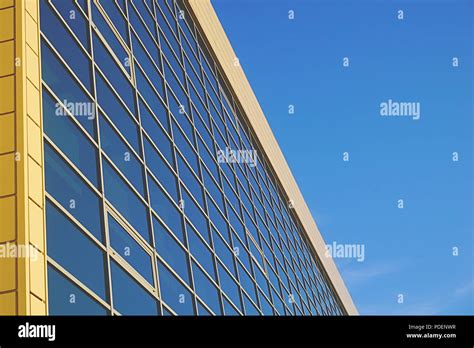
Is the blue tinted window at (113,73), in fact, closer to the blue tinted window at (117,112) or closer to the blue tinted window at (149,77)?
the blue tinted window at (117,112)

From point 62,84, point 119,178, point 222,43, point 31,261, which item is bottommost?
point 31,261

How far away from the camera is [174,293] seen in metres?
15.7

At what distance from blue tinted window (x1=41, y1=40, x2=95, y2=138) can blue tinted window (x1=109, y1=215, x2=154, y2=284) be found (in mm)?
1846

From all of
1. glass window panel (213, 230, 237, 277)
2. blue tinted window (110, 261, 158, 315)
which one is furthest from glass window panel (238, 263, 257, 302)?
blue tinted window (110, 261, 158, 315)

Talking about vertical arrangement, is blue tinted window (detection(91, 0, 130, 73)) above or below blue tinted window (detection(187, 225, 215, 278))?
above

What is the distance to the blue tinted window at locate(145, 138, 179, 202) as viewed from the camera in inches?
660

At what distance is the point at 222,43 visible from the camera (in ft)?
96.8

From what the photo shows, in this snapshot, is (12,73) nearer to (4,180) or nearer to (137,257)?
(4,180)

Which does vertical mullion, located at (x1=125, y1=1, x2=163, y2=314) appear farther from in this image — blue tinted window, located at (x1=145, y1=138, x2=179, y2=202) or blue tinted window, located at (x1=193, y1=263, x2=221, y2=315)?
blue tinted window, located at (x1=193, y1=263, x2=221, y2=315)

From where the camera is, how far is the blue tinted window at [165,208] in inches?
634

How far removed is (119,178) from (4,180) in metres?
4.77

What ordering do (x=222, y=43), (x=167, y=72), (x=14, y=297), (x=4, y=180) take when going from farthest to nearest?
1. (x=222, y=43)
2. (x=167, y=72)
3. (x=4, y=180)
4. (x=14, y=297)

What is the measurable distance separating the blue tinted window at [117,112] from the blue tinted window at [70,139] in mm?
1832
